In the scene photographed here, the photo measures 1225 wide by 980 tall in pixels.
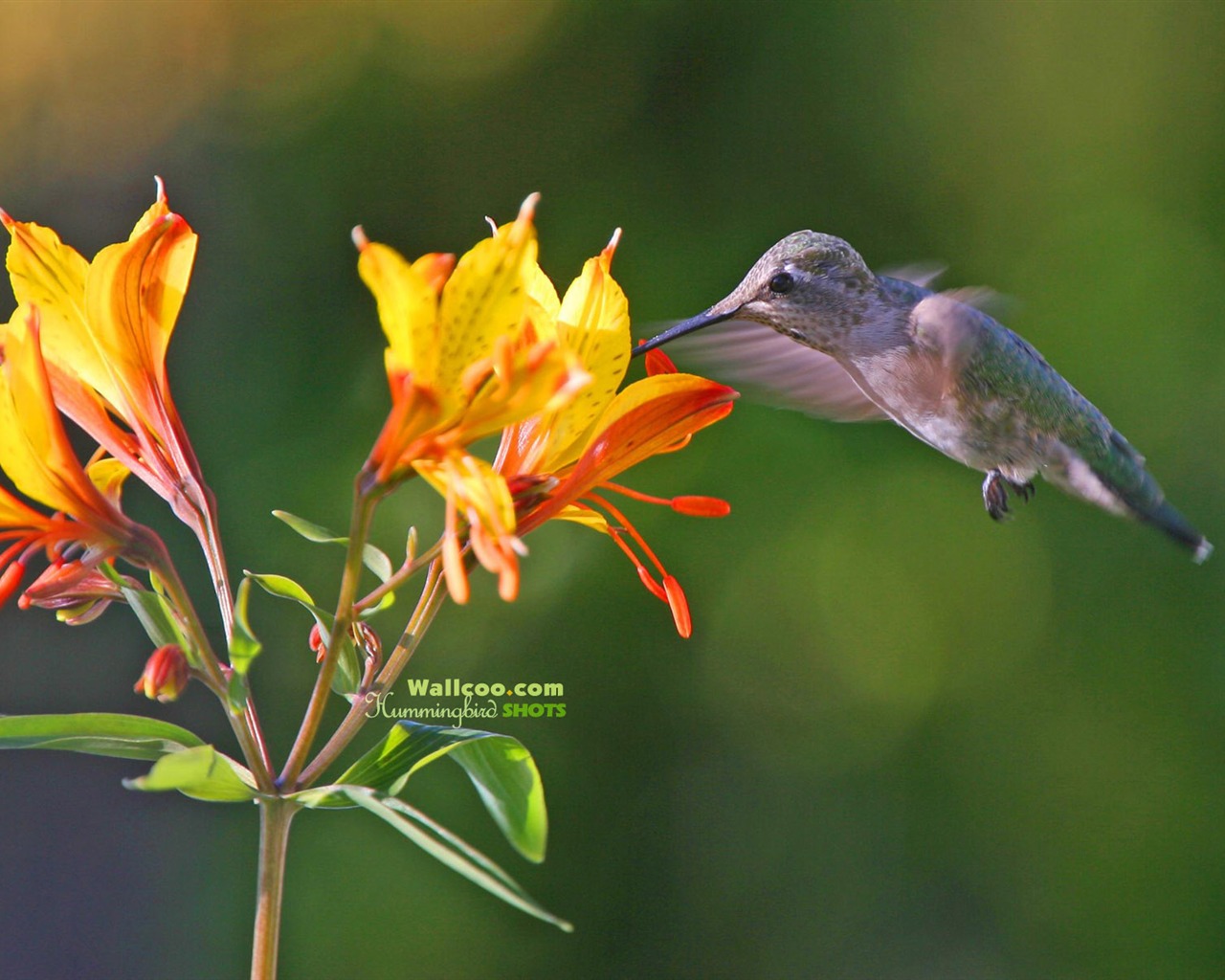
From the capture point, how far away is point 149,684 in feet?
2.54

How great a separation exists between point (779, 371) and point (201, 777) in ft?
3.83

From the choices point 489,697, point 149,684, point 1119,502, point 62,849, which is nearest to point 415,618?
point 149,684

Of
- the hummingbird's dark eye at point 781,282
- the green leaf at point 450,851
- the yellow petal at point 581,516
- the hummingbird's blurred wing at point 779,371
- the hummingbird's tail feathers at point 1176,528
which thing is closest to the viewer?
the green leaf at point 450,851

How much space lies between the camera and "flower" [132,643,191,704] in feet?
2.55

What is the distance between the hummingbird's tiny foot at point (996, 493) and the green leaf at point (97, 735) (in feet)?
3.68

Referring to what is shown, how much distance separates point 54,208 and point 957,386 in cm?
208

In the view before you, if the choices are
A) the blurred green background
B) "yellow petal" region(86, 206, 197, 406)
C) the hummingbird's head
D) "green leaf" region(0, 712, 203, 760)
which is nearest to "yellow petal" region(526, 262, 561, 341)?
"yellow petal" region(86, 206, 197, 406)

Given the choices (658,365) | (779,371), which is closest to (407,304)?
(658,365)

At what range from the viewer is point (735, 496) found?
2.78m

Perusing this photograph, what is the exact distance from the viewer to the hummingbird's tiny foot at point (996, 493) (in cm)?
165

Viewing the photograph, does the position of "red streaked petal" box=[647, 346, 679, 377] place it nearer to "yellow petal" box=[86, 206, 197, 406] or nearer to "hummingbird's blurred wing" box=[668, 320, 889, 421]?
"yellow petal" box=[86, 206, 197, 406]

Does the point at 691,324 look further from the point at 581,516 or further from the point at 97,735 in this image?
the point at 97,735

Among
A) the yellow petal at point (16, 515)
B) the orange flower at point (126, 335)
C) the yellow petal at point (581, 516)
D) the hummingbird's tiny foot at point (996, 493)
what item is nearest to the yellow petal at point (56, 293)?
the orange flower at point (126, 335)

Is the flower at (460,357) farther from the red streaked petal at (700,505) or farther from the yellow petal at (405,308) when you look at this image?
the red streaked petal at (700,505)
